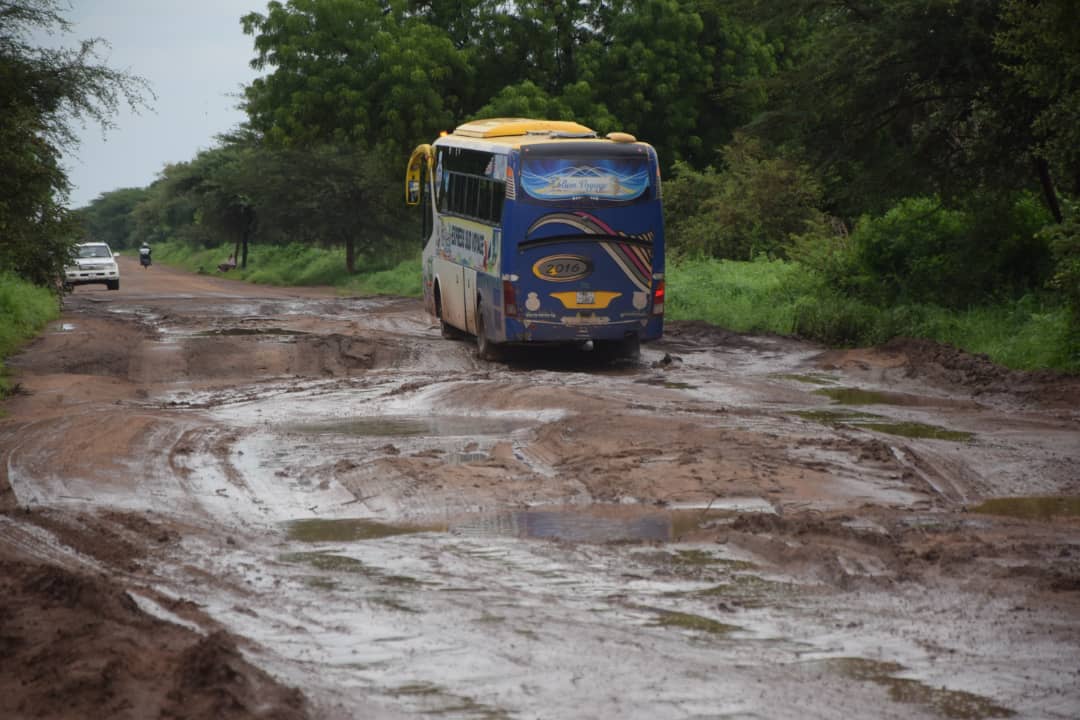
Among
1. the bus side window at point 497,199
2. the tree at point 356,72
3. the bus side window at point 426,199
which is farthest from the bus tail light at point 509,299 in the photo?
the tree at point 356,72

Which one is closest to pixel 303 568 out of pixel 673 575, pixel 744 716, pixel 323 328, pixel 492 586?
pixel 492 586

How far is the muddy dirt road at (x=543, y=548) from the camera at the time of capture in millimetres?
5562

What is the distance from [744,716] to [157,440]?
7977 mm

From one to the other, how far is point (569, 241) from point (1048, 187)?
286 inches

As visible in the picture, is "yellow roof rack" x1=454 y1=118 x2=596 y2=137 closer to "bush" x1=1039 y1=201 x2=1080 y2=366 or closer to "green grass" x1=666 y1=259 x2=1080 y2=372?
"green grass" x1=666 y1=259 x2=1080 y2=372

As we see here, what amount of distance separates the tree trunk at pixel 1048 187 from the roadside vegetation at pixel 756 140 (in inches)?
2.4

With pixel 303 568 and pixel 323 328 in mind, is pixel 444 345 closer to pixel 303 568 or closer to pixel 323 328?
pixel 323 328

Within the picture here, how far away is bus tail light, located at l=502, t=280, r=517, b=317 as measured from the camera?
1912 cm

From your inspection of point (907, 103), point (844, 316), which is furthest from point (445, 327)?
point (907, 103)

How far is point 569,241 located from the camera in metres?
19.3

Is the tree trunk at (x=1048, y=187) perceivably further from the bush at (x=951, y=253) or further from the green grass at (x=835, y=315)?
the green grass at (x=835, y=315)

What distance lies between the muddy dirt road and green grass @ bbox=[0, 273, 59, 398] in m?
5.02

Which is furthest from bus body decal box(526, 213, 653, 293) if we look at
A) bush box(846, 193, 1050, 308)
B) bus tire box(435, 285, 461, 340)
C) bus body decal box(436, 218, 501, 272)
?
bush box(846, 193, 1050, 308)

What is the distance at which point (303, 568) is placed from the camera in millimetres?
7773
